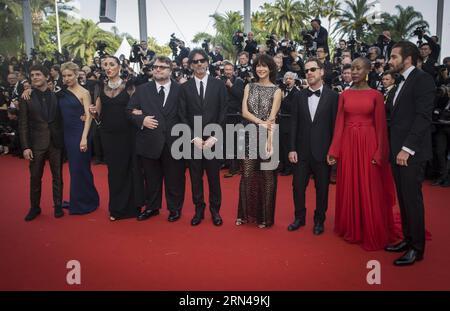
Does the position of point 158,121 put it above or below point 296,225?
above

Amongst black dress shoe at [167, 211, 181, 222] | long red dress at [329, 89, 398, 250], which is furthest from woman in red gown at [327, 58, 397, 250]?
black dress shoe at [167, 211, 181, 222]

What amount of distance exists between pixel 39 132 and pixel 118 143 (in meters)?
0.93

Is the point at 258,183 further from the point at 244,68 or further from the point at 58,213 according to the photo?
the point at 244,68

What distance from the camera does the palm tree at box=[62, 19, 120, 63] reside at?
35.2m

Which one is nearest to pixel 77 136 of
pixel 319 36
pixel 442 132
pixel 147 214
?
pixel 147 214

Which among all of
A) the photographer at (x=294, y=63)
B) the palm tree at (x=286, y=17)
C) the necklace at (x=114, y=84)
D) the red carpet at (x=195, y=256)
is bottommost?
the red carpet at (x=195, y=256)

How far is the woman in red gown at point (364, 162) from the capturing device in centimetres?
359

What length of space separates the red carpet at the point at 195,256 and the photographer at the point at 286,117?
217 centimetres

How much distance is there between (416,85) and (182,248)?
2451 mm

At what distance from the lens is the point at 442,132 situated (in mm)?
5992

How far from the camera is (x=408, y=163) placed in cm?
321

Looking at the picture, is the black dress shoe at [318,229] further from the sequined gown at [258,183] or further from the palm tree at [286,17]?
the palm tree at [286,17]

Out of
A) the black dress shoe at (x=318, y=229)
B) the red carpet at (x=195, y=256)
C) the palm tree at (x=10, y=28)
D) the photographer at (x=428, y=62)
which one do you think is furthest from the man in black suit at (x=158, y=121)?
the palm tree at (x=10, y=28)
